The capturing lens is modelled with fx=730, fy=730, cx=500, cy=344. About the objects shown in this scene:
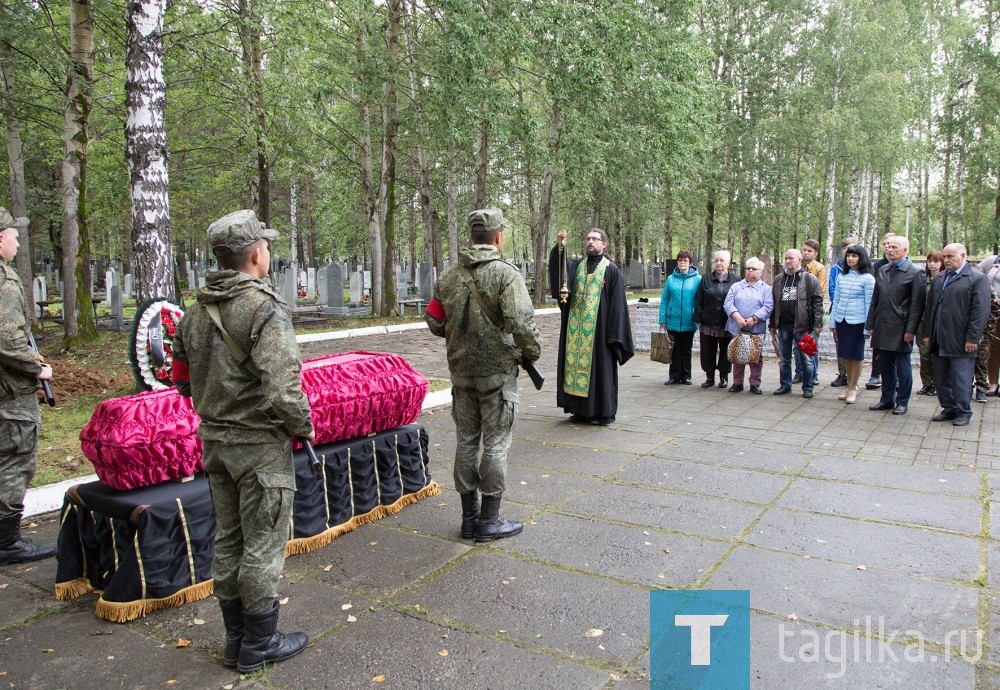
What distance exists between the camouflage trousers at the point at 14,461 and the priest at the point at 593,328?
190 inches

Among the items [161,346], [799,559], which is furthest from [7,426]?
[799,559]

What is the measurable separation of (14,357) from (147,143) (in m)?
4.48

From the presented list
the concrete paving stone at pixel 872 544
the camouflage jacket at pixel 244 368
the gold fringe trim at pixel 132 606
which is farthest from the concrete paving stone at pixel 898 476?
the gold fringe trim at pixel 132 606

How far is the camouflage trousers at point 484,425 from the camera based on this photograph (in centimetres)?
441

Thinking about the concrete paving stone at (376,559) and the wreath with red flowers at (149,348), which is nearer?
the concrete paving stone at (376,559)

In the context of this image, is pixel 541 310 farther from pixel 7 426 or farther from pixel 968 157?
pixel 968 157

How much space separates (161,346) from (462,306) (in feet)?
7.75

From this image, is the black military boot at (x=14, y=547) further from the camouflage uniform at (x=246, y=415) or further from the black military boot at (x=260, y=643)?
the black military boot at (x=260, y=643)

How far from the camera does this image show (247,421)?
300cm

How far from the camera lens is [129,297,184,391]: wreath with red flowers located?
5117mm

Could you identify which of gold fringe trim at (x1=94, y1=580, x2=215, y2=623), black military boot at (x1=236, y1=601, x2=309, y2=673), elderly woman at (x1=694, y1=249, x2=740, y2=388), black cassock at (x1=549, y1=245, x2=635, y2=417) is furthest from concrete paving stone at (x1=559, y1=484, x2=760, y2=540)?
elderly woman at (x1=694, y1=249, x2=740, y2=388)

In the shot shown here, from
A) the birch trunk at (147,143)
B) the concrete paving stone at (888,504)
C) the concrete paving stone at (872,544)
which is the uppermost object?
the birch trunk at (147,143)

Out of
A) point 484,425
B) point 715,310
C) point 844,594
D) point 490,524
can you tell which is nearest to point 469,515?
point 490,524

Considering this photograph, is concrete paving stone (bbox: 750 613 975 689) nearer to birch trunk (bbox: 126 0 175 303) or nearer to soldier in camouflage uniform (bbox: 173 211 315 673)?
soldier in camouflage uniform (bbox: 173 211 315 673)
